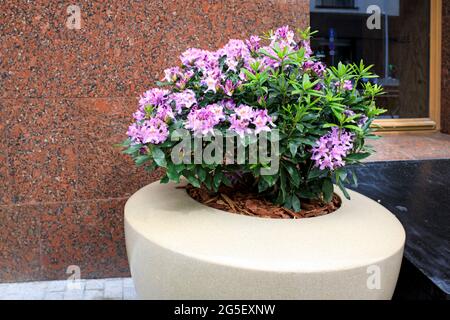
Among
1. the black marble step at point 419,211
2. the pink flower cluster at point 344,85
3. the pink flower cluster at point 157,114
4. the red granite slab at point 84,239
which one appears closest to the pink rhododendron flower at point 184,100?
the pink flower cluster at point 157,114

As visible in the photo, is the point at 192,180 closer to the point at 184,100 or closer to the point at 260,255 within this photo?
Result: the point at 184,100

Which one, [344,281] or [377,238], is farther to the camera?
[377,238]

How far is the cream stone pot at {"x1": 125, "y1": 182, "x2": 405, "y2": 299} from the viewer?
5.47 ft

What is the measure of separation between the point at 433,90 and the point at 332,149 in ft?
12.7

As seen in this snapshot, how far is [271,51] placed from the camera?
2234mm

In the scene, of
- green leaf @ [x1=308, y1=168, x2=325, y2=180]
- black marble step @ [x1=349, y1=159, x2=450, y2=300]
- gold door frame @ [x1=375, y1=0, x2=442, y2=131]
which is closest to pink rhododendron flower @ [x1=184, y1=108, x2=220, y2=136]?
green leaf @ [x1=308, y1=168, x2=325, y2=180]

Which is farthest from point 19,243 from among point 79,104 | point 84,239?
point 79,104

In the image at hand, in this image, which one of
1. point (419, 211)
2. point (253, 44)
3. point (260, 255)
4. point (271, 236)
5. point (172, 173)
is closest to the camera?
point (260, 255)

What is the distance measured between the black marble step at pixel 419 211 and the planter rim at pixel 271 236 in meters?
0.26

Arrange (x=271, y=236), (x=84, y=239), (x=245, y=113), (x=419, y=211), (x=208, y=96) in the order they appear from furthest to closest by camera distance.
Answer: (x=84, y=239), (x=419, y=211), (x=208, y=96), (x=245, y=113), (x=271, y=236)

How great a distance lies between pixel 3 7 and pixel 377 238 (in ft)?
8.69

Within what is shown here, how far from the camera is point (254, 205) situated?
2238mm
